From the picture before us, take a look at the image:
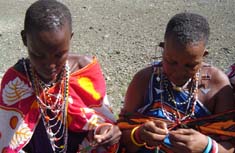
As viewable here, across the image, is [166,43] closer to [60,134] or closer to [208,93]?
[208,93]

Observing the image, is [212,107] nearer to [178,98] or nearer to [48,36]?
[178,98]

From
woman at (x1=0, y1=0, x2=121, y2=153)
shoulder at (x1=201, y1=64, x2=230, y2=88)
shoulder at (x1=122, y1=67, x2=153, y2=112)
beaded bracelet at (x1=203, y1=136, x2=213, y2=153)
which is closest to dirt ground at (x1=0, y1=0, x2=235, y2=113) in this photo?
woman at (x1=0, y1=0, x2=121, y2=153)

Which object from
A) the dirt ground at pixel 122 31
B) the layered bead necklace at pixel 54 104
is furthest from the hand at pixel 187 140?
the dirt ground at pixel 122 31

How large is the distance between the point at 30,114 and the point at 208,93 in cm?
115

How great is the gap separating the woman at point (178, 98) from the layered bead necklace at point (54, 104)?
40 cm

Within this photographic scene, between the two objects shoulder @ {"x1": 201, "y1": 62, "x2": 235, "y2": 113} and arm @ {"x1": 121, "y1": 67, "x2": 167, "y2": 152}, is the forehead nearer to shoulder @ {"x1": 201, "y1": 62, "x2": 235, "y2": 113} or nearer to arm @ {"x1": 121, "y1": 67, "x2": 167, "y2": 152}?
arm @ {"x1": 121, "y1": 67, "x2": 167, "y2": 152}

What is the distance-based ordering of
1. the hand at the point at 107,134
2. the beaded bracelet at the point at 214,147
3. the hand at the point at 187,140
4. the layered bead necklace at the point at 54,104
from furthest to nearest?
1. the layered bead necklace at the point at 54,104
2. the hand at the point at 107,134
3. the beaded bracelet at the point at 214,147
4. the hand at the point at 187,140

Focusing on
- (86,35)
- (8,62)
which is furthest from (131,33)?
(8,62)

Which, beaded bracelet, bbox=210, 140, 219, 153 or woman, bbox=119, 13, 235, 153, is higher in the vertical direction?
woman, bbox=119, 13, 235, 153

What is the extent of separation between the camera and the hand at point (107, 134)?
289cm

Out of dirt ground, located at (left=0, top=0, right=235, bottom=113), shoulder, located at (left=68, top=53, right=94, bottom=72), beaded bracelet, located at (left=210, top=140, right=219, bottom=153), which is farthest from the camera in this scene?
dirt ground, located at (left=0, top=0, right=235, bottom=113)

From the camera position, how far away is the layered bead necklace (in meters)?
3.02

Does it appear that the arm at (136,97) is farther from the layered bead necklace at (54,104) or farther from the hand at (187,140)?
the layered bead necklace at (54,104)

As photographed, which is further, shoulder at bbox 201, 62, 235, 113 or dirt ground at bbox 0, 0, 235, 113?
dirt ground at bbox 0, 0, 235, 113
